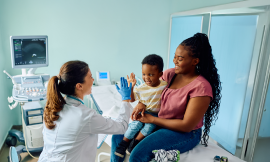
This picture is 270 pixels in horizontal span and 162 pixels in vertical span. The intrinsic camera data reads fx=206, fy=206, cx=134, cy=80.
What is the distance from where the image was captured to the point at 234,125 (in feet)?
6.54

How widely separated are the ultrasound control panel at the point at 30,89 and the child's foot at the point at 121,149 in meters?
1.08

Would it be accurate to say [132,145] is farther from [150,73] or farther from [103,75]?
[103,75]

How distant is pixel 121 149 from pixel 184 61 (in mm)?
726

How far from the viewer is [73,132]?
1.13m

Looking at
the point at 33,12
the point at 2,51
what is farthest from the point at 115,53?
the point at 2,51

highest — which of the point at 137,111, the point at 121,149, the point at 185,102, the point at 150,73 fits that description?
the point at 150,73

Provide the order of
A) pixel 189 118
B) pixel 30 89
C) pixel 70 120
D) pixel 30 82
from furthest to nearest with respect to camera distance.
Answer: pixel 30 82 → pixel 30 89 → pixel 189 118 → pixel 70 120

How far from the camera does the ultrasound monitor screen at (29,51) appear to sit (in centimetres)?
→ 218

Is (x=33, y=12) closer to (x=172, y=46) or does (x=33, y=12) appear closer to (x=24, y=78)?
(x=24, y=78)

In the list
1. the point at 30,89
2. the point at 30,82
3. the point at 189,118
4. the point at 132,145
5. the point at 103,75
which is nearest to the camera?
the point at 189,118

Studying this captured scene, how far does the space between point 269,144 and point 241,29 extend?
1.03 m

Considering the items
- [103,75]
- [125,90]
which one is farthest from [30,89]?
[125,90]

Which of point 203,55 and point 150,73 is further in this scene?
→ point 150,73

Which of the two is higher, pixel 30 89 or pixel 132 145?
pixel 30 89
